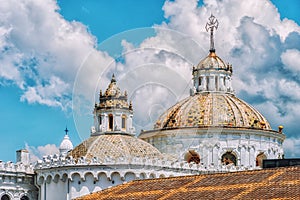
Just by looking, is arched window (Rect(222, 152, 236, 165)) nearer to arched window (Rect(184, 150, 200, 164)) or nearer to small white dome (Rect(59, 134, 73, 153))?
arched window (Rect(184, 150, 200, 164))

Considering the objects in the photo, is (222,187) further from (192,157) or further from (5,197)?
(192,157)

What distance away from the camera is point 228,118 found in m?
132

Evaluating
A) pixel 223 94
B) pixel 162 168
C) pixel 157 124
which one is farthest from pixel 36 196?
pixel 223 94

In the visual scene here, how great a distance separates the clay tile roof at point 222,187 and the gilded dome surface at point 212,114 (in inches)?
2291

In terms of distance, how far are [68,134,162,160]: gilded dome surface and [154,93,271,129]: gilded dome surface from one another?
77.0 feet

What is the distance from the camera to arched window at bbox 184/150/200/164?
131 metres

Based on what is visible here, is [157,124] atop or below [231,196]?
atop

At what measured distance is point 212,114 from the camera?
5231 inches

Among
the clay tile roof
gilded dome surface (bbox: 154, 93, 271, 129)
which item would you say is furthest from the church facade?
the clay tile roof

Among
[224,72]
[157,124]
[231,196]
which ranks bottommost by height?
[231,196]

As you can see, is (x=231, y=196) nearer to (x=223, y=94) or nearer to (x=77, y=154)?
(x=77, y=154)

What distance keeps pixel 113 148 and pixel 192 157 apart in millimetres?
28361

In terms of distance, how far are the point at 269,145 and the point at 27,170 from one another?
1639 inches

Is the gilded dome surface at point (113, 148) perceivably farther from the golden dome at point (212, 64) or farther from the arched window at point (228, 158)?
the golden dome at point (212, 64)
